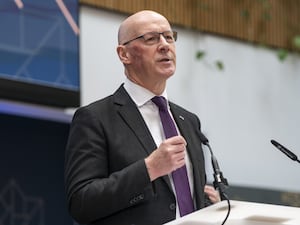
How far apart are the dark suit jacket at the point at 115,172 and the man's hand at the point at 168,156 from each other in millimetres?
51

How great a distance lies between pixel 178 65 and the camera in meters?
7.56

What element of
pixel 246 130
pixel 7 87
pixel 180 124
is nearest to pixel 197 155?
pixel 180 124

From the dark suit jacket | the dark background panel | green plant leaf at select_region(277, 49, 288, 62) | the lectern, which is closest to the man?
the dark suit jacket

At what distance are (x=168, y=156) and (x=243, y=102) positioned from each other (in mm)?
5599

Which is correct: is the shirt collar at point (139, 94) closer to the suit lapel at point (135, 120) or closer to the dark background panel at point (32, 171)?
the suit lapel at point (135, 120)

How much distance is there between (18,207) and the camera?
581 centimetres

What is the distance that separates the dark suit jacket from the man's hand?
0.17ft

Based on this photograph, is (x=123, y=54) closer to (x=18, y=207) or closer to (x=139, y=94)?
(x=139, y=94)

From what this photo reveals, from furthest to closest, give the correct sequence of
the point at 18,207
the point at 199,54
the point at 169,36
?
1. the point at 199,54
2. the point at 18,207
3. the point at 169,36

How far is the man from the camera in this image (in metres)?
2.74

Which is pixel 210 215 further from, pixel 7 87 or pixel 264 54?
pixel 264 54

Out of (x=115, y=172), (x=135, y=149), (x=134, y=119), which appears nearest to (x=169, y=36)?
A: (x=134, y=119)

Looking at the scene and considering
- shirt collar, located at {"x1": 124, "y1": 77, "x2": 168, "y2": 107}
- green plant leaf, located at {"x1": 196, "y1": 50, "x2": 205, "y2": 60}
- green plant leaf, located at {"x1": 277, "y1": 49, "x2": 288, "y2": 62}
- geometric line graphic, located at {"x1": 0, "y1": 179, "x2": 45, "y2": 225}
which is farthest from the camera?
green plant leaf, located at {"x1": 277, "y1": 49, "x2": 288, "y2": 62}

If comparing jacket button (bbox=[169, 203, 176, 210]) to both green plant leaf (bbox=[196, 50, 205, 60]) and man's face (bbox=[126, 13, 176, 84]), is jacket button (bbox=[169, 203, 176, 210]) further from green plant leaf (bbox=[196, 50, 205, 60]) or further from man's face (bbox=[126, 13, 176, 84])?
green plant leaf (bbox=[196, 50, 205, 60])
